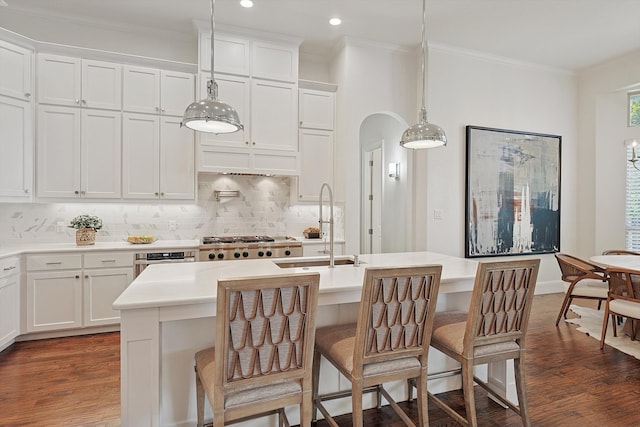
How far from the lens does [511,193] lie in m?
5.16

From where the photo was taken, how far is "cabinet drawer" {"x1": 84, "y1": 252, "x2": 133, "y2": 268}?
3.60 m

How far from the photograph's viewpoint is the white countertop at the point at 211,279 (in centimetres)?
171

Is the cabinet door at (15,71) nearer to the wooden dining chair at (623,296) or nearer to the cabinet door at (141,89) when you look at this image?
the cabinet door at (141,89)

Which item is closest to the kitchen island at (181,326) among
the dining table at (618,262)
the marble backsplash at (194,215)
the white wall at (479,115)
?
the dining table at (618,262)

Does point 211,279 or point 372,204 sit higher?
point 372,204

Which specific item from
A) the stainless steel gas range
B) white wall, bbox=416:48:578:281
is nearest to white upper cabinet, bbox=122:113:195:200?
the stainless steel gas range

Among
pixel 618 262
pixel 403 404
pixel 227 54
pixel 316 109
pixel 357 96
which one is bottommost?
pixel 403 404

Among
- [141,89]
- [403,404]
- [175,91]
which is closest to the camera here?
[403,404]

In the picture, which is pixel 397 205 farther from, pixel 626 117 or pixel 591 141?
pixel 626 117

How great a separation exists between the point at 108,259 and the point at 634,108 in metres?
7.38

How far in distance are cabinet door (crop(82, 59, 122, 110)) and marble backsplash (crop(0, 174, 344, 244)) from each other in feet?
3.56

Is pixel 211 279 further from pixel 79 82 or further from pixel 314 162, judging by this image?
pixel 79 82

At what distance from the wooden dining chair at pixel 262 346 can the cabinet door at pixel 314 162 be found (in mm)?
3095

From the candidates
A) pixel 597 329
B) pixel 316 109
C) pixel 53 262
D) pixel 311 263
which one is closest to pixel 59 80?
pixel 53 262
